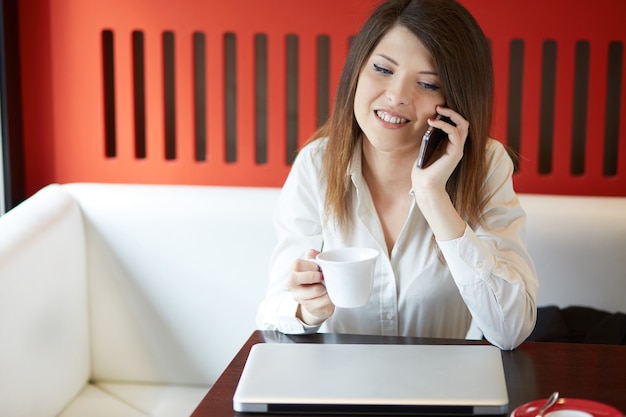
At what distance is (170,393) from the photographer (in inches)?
84.0

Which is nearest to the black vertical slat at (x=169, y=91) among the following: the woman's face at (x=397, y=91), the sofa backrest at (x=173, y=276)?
the sofa backrest at (x=173, y=276)

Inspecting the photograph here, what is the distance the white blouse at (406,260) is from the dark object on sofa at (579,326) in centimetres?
18

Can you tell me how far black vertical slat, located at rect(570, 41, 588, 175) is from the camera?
2.27m

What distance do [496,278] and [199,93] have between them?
3.71 feet

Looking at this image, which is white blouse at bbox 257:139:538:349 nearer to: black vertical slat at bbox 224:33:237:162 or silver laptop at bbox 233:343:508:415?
silver laptop at bbox 233:343:508:415

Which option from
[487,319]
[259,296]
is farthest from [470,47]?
[259,296]

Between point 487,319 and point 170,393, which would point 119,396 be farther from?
point 487,319

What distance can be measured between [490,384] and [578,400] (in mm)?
122

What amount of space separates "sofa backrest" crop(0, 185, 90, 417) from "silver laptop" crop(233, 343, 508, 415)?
2.03ft

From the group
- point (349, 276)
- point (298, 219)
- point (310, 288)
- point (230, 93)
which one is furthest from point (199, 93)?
point (349, 276)

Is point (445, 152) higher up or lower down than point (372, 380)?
higher up

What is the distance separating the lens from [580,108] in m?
2.32

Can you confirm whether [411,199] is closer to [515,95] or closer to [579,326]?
A: [579,326]

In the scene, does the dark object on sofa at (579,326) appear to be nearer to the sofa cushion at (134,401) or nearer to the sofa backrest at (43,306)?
the sofa cushion at (134,401)
